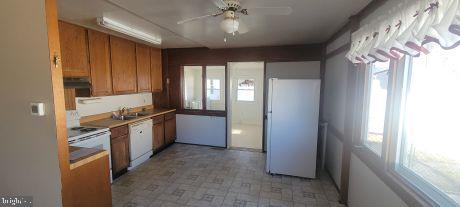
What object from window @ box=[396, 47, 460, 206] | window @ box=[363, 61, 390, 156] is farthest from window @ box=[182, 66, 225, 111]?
window @ box=[396, 47, 460, 206]

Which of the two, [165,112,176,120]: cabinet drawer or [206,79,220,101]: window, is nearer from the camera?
[165,112,176,120]: cabinet drawer

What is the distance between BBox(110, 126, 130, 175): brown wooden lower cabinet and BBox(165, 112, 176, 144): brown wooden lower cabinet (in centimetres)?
125

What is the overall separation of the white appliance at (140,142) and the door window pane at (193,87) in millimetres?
1218

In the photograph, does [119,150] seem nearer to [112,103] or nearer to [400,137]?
[112,103]

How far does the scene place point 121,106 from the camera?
4.15 m

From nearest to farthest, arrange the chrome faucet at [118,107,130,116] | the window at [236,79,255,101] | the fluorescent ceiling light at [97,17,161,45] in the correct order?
the fluorescent ceiling light at [97,17,161,45]
the chrome faucet at [118,107,130,116]
the window at [236,79,255,101]

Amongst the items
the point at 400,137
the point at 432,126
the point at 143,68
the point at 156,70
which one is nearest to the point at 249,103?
the point at 156,70

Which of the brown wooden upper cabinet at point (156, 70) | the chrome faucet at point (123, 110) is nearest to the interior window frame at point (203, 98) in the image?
the brown wooden upper cabinet at point (156, 70)

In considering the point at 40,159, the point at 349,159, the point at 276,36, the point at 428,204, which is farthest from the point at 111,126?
the point at 428,204

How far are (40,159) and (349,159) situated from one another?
3.05m

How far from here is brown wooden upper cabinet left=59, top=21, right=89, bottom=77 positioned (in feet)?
8.85

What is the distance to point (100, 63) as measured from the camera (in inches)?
129

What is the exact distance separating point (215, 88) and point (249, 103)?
256 cm

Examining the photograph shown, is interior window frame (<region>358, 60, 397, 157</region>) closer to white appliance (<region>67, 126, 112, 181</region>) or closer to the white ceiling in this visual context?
the white ceiling
